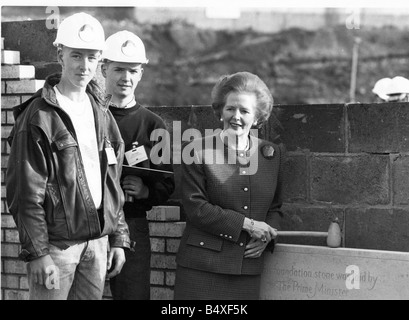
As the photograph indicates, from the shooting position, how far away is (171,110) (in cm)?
606

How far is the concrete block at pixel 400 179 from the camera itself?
5.47 metres

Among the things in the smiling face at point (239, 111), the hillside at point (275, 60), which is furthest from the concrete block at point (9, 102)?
the hillside at point (275, 60)

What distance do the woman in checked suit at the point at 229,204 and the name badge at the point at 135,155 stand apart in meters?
0.28

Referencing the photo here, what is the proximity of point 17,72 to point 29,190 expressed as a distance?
5.17 feet

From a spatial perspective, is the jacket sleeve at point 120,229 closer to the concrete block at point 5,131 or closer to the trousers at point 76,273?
the trousers at point 76,273

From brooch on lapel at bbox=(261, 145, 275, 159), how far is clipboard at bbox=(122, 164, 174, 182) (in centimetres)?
54

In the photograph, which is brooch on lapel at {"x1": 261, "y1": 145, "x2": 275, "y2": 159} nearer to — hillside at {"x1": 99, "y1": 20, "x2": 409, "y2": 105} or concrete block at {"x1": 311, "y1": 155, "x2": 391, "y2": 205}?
concrete block at {"x1": 311, "y1": 155, "x2": 391, "y2": 205}

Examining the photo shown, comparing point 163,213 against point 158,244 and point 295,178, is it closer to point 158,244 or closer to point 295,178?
point 158,244

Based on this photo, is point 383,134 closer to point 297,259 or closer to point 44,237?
point 297,259

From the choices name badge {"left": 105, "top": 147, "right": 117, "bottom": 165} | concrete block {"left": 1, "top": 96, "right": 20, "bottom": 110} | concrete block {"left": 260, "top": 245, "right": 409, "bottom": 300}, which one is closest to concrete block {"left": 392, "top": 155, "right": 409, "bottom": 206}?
concrete block {"left": 260, "top": 245, "right": 409, "bottom": 300}

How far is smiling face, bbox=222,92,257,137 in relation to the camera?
5121 mm
